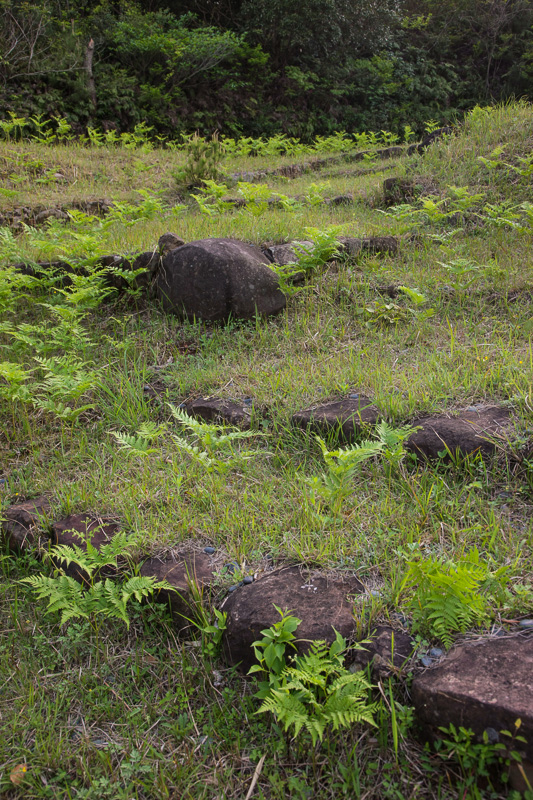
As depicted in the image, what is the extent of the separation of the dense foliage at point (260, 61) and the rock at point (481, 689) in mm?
12556

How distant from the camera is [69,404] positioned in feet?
13.4

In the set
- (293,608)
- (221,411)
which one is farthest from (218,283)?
(293,608)

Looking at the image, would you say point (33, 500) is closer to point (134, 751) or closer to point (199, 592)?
point (199, 592)

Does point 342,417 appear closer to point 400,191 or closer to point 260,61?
point 400,191

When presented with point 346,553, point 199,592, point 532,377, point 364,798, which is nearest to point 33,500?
point 199,592

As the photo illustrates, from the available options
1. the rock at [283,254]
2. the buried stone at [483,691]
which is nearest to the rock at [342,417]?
the buried stone at [483,691]

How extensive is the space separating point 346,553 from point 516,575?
0.72 m

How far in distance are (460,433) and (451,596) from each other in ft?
4.08

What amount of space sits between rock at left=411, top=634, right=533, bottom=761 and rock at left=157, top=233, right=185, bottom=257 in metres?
4.56

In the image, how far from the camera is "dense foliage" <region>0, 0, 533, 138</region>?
1153 cm

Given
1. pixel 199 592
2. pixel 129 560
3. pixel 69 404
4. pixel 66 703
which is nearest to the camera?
pixel 66 703

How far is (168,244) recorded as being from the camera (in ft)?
17.7

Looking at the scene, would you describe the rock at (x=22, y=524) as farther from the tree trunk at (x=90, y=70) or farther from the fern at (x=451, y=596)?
the tree trunk at (x=90, y=70)

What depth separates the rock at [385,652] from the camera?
6.39 feet
